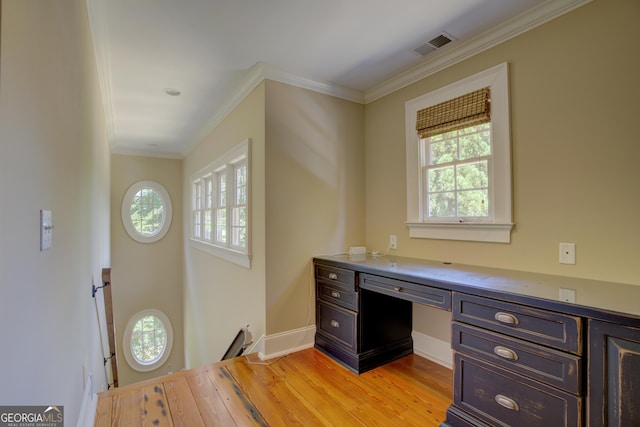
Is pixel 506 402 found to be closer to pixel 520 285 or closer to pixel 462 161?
pixel 520 285

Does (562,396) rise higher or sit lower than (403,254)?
lower

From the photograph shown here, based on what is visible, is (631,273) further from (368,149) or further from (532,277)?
(368,149)

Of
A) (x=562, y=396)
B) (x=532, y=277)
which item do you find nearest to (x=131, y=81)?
(x=532, y=277)

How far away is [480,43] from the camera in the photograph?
7.88 ft

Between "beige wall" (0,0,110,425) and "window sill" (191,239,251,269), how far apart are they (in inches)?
58.4

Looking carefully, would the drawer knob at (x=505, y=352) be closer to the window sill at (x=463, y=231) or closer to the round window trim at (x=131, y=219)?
the window sill at (x=463, y=231)

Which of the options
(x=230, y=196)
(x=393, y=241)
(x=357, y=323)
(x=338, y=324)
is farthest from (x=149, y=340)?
(x=393, y=241)

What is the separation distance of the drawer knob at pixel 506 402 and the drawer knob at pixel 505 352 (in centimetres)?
20

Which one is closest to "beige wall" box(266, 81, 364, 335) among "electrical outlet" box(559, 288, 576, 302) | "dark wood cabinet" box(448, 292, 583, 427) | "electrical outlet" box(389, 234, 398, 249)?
"electrical outlet" box(389, 234, 398, 249)

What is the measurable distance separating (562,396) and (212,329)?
166 inches

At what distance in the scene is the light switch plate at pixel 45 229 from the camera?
3.57ft

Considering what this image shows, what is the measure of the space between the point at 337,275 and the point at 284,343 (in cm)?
80

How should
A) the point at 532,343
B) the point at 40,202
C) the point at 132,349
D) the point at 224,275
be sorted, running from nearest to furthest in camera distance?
1. the point at 40,202
2. the point at 532,343
3. the point at 224,275
4. the point at 132,349

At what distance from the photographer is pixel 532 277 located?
1974 millimetres
